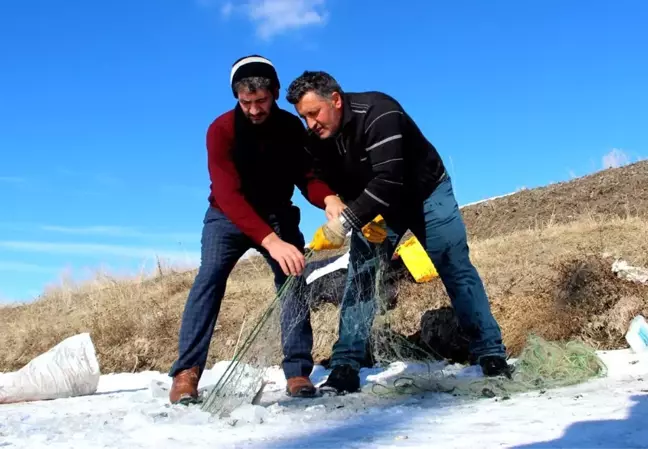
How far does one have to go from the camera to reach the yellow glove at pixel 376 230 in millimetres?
4445

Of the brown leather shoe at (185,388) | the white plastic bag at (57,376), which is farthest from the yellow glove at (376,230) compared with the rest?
the white plastic bag at (57,376)

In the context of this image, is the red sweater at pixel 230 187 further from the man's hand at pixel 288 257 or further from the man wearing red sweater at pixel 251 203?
the man's hand at pixel 288 257

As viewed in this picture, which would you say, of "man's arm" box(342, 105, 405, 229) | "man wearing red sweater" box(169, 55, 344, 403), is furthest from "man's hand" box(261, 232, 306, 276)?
"man's arm" box(342, 105, 405, 229)

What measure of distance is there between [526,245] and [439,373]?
2874 mm

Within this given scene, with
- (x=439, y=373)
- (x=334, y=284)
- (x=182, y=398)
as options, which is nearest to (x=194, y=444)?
(x=182, y=398)

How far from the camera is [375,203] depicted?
384cm

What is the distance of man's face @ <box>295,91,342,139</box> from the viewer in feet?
12.7

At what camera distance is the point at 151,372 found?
6.58 m

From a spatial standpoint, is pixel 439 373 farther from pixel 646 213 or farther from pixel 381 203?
pixel 646 213

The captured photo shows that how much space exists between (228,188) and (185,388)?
1.13 m

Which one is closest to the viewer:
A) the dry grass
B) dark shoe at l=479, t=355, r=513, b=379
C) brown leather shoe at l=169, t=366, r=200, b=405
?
brown leather shoe at l=169, t=366, r=200, b=405

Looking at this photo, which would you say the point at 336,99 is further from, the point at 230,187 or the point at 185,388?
the point at 185,388

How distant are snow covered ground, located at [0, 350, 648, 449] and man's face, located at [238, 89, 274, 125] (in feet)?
5.18

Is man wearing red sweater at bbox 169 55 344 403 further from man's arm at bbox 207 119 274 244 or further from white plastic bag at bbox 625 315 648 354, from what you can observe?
white plastic bag at bbox 625 315 648 354
